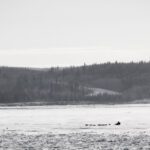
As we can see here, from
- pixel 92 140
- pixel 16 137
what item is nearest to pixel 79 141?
pixel 92 140

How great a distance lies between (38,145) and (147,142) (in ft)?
27.0

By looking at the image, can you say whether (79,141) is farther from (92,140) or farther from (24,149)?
(24,149)

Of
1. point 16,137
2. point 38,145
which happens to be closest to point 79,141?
point 38,145

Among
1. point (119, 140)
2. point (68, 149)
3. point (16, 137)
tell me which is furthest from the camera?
point (16, 137)

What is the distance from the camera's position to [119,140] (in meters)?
46.7

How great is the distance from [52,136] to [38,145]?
27.5 ft

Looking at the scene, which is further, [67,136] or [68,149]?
[67,136]

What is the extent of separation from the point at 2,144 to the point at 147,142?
36.2 ft

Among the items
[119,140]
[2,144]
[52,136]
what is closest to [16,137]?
[52,136]

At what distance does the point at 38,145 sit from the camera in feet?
143

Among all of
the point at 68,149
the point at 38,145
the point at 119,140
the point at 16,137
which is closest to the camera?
the point at 68,149

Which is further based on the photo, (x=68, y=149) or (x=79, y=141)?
(x=79, y=141)

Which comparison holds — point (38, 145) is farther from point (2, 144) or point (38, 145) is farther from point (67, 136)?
point (67, 136)

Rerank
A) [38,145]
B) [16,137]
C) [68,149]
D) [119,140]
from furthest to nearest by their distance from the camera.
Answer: [16,137], [119,140], [38,145], [68,149]
